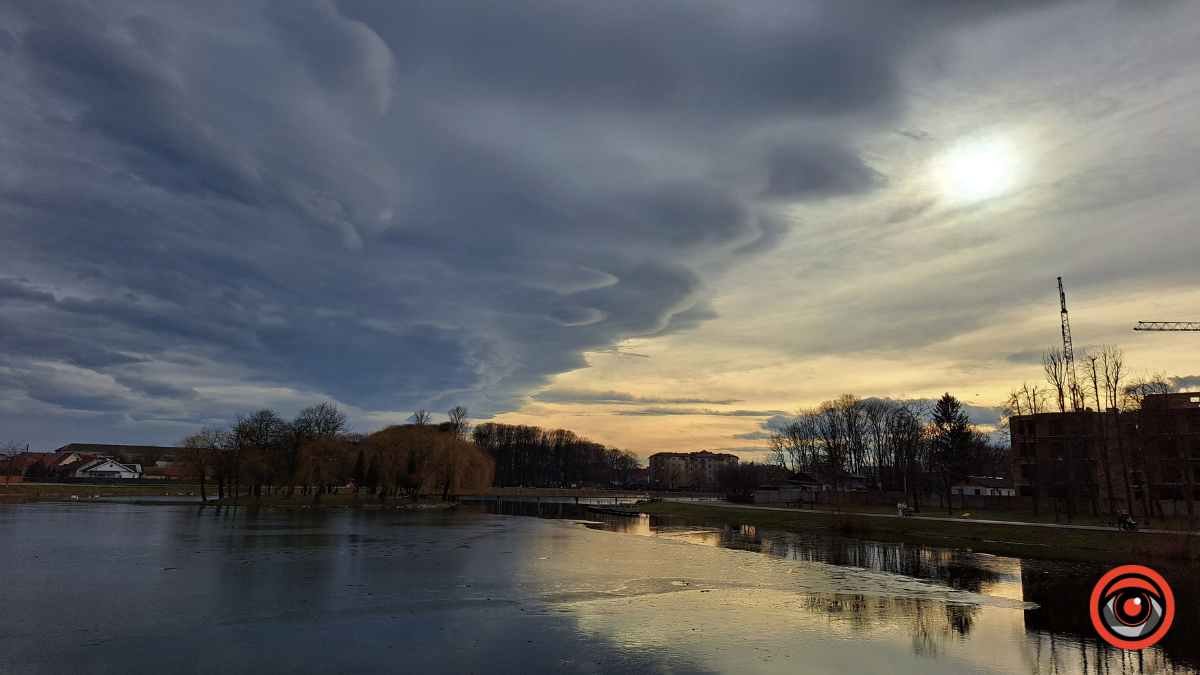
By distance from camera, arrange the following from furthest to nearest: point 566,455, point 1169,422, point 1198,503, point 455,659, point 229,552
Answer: point 566,455, point 1198,503, point 1169,422, point 229,552, point 455,659

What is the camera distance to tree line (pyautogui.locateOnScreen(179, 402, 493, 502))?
69188mm

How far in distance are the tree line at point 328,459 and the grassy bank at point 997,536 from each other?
101 feet

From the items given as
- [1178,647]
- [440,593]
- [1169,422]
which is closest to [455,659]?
[440,593]

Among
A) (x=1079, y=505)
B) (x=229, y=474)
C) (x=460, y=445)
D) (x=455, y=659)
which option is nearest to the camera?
(x=455, y=659)

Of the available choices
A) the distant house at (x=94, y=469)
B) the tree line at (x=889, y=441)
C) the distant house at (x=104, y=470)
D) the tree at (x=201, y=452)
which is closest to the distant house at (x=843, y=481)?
the tree line at (x=889, y=441)

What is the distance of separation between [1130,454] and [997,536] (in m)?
17.8

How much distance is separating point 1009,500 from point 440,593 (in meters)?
60.2

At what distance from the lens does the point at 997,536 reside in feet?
130

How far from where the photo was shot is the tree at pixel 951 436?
304ft

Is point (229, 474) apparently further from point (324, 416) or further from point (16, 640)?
point (16, 640)

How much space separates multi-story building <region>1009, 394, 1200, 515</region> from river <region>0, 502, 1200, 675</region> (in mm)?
24995

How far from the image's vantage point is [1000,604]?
19031mm

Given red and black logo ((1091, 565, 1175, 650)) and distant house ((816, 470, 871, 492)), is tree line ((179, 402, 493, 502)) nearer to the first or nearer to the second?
distant house ((816, 470, 871, 492))

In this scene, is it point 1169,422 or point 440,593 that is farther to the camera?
point 1169,422
